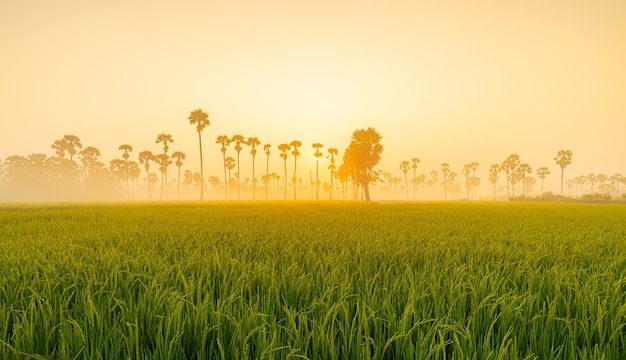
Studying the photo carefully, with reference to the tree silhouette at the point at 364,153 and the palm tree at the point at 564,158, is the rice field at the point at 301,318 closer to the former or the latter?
the tree silhouette at the point at 364,153

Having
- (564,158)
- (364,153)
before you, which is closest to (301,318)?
(364,153)

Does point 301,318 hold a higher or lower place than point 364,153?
lower

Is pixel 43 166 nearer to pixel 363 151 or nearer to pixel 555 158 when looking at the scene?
pixel 363 151

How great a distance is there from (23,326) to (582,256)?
6178mm

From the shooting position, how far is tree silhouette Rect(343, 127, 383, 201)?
204 feet

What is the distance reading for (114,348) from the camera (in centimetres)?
145

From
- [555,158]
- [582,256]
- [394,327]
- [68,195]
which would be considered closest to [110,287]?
[394,327]

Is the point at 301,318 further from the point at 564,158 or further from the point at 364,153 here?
the point at 564,158

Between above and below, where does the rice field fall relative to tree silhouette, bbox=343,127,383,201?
below

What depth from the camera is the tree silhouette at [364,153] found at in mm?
62312

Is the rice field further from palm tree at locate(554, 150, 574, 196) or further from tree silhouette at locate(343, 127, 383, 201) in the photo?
palm tree at locate(554, 150, 574, 196)

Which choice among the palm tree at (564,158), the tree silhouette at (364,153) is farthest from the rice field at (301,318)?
the palm tree at (564,158)

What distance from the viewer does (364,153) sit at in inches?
2456

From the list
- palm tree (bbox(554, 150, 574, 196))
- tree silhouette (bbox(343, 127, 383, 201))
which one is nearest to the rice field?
tree silhouette (bbox(343, 127, 383, 201))
